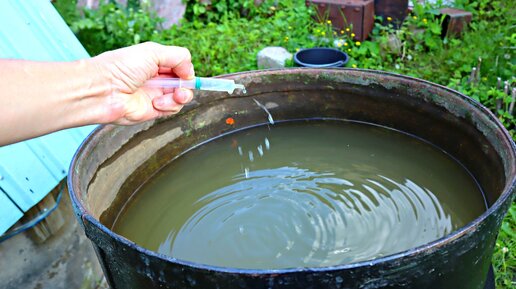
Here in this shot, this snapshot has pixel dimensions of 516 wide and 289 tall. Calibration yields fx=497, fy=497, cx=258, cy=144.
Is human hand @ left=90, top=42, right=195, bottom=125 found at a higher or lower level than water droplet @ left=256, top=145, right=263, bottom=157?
higher

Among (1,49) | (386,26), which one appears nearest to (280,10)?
(386,26)

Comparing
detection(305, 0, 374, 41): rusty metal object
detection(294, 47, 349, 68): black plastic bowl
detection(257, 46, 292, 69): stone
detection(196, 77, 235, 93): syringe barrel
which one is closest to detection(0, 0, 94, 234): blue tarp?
detection(196, 77, 235, 93): syringe barrel

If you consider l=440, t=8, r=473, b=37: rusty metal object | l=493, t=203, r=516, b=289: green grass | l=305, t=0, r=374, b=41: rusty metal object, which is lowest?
l=493, t=203, r=516, b=289: green grass

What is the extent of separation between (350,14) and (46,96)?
108 inches

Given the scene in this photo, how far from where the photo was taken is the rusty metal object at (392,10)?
11.9 feet

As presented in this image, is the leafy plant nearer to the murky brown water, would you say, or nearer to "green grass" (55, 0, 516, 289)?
"green grass" (55, 0, 516, 289)

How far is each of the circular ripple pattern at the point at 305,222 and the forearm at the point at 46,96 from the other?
24.1 inches

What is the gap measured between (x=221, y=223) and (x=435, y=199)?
2.64 feet

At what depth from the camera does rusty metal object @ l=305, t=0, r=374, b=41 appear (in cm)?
351

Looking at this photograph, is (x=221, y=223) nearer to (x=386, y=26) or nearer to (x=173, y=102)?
(x=173, y=102)

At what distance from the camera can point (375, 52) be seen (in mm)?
3430

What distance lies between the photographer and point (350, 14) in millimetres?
3566

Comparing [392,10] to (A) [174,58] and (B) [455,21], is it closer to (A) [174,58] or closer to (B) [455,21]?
(B) [455,21]

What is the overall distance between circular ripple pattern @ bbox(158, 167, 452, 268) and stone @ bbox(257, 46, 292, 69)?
59.1 inches
